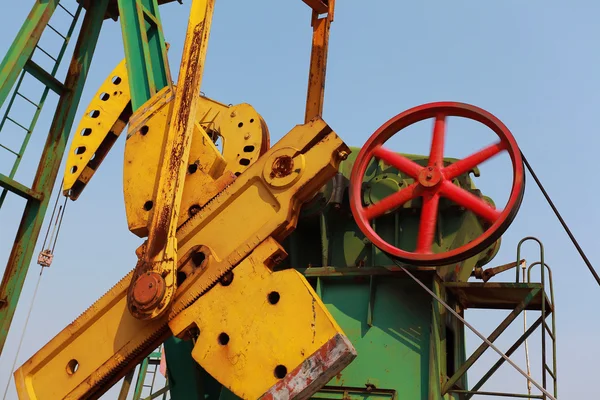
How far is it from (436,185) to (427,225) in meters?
0.34

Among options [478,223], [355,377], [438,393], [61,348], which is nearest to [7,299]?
[61,348]

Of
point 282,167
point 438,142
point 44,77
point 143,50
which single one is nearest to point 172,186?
point 282,167

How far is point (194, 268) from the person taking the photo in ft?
15.0

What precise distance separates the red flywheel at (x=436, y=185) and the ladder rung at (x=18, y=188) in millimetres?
3006

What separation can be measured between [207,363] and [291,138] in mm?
1584

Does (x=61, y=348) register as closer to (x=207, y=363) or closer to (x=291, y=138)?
(x=207, y=363)

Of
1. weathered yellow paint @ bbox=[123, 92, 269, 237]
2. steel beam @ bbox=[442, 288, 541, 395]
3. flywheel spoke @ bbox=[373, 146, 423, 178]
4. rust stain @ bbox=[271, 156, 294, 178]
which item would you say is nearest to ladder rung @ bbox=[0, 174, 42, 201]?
weathered yellow paint @ bbox=[123, 92, 269, 237]

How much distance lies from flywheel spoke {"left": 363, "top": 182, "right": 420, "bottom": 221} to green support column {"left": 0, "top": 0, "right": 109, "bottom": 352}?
10.1ft

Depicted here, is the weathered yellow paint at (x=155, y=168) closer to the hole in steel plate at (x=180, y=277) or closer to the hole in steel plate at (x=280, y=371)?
the hole in steel plate at (x=180, y=277)

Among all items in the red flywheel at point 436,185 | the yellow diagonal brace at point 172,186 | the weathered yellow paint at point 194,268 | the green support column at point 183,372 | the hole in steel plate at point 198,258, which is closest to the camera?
Answer: the yellow diagonal brace at point 172,186

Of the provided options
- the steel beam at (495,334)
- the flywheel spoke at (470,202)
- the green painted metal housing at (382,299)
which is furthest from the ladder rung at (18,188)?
the steel beam at (495,334)

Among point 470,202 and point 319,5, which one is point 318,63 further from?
point 470,202

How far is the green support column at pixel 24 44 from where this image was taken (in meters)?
6.07

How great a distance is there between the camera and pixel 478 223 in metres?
6.50
